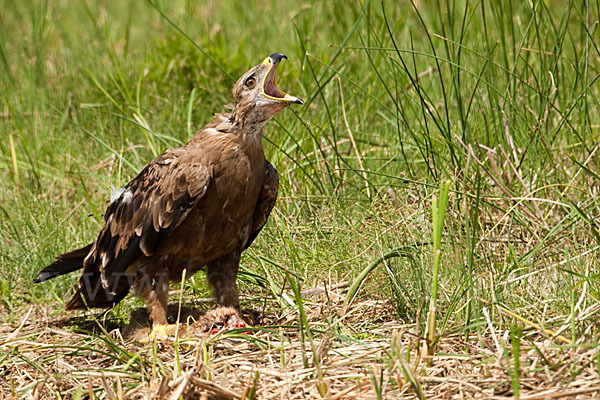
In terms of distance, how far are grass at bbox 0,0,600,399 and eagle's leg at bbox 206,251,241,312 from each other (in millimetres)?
187

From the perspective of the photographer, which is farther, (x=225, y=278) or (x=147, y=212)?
(x=225, y=278)

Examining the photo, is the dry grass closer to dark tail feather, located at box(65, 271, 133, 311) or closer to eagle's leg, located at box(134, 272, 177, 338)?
eagle's leg, located at box(134, 272, 177, 338)

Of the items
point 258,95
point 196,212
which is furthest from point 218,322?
point 258,95

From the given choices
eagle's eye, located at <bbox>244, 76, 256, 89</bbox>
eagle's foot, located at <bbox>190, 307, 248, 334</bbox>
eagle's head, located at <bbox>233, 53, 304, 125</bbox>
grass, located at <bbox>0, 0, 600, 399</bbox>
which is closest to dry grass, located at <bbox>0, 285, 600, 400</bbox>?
grass, located at <bbox>0, 0, 600, 399</bbox>

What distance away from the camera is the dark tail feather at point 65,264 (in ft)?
12.5

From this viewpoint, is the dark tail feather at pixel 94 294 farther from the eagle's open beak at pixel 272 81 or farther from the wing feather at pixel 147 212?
the eagle's open beak at pixel 272 81

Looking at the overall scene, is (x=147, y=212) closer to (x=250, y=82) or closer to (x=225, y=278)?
(x=225, y=278)

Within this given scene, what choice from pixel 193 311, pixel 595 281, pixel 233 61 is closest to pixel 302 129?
pixel 233 61

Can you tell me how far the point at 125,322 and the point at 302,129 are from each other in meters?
1.65

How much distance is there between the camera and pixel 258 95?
11.4 feet

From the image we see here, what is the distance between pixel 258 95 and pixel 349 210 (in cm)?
98

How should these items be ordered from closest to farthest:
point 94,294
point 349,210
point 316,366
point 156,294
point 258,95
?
1. point 316,366
2. point 258,95
3. point 156,294
4. point 94,294
5. point 349,210

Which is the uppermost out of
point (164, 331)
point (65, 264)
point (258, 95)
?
point (258, 95)

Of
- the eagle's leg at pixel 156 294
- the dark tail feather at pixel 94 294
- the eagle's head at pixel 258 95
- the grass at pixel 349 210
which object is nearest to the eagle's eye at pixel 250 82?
the eagle's head at pixel 258 95
